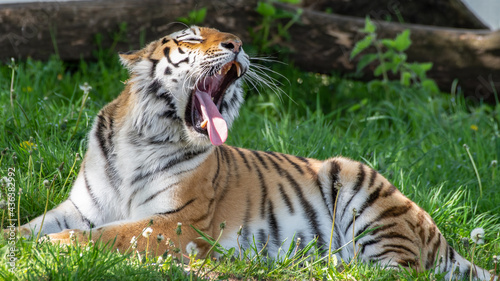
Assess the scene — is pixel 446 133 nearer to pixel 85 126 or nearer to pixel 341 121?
pixel 341 121

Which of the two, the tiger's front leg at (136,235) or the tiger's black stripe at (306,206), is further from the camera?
the tiger's black stripe at (306,206)

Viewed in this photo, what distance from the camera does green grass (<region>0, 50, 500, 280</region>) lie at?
2.82 metres

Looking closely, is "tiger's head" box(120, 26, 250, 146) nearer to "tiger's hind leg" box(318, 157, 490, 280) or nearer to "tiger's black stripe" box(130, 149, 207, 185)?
"tiger's black stripe" box(130, 149, 207, 185)

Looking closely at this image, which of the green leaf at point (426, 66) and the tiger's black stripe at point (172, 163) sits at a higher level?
the tiger's black stripe at point (172, 163)

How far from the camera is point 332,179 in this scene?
3928mm

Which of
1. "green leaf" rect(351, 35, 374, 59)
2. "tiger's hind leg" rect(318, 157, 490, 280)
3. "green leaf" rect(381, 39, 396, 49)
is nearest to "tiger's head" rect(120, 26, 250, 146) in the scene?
"tiger's hind leg" rect(318, 157, 490, 280)

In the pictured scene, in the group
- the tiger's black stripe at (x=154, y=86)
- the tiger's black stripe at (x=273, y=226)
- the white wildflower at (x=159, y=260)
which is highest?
the tiger's black stripe at (x=154, y=86)

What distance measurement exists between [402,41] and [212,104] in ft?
11.6

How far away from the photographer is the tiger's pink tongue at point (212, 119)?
10.7 ft

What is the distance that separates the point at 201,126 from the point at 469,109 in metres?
4.66

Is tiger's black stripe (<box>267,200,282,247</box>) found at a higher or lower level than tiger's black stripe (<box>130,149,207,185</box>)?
lower

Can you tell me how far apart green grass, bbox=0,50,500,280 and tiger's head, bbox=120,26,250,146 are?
0.63 metres

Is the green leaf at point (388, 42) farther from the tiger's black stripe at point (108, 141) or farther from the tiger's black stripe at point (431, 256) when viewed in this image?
the tiger's black stripe at point (108, 141)

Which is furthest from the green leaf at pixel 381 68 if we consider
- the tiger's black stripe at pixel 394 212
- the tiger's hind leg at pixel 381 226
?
the tiger's black stripe at pixel 394 212
